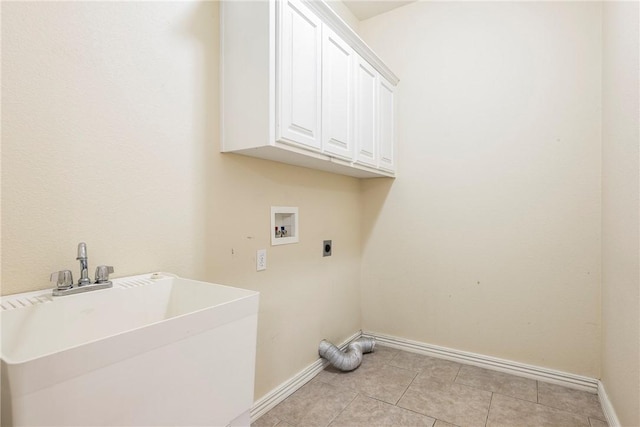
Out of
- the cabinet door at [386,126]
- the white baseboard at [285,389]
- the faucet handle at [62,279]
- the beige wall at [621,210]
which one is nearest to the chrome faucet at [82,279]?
the faucet handle at [62,279]

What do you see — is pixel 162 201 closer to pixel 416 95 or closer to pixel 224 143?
pixel 224 143

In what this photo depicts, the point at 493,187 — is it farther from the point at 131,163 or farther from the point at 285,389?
the point at 131,163

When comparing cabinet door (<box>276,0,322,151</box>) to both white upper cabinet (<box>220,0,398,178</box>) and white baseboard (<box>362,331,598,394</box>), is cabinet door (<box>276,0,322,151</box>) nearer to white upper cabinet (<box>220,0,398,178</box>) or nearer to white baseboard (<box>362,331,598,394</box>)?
white upper cabinet (<box>220,0,398,178</box>)

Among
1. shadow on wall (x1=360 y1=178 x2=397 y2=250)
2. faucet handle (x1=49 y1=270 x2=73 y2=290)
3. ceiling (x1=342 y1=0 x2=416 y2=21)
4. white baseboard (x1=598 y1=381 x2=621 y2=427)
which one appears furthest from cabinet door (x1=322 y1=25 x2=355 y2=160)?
white baseboard (x1=598 y1=381 x2=621 y2=427)

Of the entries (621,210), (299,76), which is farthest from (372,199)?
(621,210)

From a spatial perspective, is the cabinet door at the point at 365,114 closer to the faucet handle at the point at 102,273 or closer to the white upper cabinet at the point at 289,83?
the white upper cabinet at the point at 289,83

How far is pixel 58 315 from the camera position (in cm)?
90

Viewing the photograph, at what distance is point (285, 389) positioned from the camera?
1891mm

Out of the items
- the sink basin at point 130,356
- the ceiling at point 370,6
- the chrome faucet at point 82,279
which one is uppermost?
the ceiling at point 370,6

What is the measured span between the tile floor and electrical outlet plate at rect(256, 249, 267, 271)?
79 centimetres

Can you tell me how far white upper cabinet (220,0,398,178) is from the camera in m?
1.41

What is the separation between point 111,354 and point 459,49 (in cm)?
271

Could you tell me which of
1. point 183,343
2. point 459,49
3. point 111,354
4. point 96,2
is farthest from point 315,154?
point 459,49

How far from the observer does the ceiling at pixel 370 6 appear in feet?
8.37
